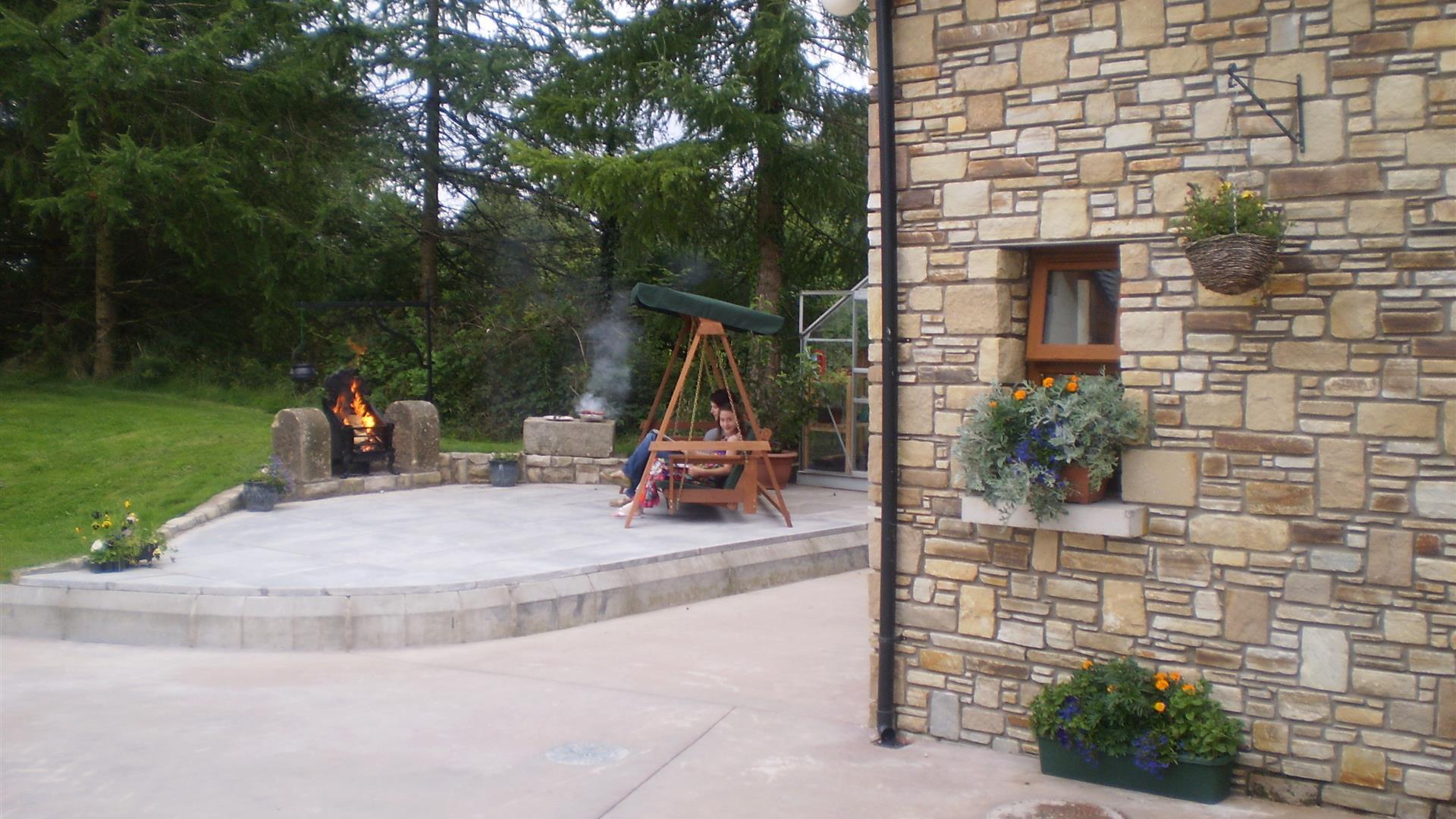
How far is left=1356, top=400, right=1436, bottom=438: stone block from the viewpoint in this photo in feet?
15.1

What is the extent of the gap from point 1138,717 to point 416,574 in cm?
531

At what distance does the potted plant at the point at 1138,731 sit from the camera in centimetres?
491

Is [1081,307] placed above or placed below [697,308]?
below

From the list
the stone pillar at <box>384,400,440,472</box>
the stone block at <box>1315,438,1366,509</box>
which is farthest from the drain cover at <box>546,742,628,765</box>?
the stone pillar at <box>384,400,440,472</box>

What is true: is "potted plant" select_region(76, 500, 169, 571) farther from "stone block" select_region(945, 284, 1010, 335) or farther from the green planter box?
the green planter box

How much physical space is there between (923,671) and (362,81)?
1678 cm

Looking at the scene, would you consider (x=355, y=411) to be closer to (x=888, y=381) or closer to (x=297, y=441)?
(x=297, y=441)

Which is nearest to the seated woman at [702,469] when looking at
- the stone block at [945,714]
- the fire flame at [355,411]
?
the fire flame at [355,411]

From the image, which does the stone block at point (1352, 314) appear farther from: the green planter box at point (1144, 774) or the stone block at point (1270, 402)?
the green planter box at point (1144, 774)

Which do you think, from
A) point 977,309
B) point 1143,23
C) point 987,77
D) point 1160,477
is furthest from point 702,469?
point 1143,23

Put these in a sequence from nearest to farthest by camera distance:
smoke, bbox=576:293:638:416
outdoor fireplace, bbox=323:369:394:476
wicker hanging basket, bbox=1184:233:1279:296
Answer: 1. wicker hanging basket, bbox=1184:233:1279:296
2. outdoor fireplace, bbox=323:369:394:476
3. smoke, bbox=576:293:638:416

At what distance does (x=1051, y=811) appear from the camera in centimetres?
490

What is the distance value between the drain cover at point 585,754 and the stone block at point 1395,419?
357 cm

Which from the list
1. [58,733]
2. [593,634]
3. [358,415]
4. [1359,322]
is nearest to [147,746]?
[58,733]
